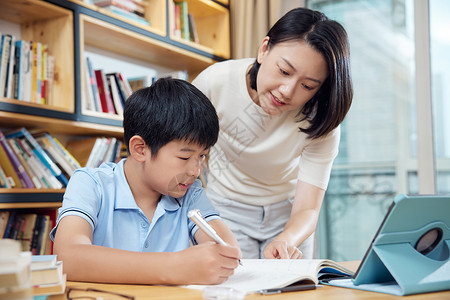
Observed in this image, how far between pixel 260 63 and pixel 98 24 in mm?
994

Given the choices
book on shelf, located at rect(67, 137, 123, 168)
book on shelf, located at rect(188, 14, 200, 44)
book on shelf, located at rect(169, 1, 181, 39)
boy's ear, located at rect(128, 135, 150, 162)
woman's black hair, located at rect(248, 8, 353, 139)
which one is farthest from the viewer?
book on shelf, located at rect(188, 14, 200, 44)

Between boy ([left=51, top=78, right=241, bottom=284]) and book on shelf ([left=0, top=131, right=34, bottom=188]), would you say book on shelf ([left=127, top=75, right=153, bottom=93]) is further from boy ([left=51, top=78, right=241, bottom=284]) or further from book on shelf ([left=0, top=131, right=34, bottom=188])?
boy ([left=51, top=78, right=241, bottom=284])

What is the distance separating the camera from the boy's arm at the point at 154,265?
833mm

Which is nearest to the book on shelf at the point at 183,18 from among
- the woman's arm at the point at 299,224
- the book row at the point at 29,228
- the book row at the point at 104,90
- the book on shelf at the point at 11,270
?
the book row at the point at 104,90

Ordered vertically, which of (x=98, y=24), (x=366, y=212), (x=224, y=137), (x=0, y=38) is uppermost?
(x=98, y=24)

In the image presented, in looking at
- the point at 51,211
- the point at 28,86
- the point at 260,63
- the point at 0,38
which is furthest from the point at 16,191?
the point at 260,63

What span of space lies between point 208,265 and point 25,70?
1.42 metres

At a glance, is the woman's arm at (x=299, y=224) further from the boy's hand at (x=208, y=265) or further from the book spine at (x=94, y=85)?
the book spine at (x=94, y=85)

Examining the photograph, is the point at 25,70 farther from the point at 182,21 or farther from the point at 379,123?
the point at 379,123

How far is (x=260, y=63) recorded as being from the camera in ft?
4.89

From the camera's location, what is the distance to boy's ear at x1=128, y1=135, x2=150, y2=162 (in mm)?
1173

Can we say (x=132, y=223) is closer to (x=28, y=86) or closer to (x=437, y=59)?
(x=28, y=86)

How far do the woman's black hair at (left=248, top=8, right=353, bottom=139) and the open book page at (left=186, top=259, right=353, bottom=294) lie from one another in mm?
555

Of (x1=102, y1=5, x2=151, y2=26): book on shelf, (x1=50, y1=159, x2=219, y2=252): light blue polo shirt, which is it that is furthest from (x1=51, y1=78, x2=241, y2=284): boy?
(x1=102, y1=5, x2=151, y2=26): book on shelf
